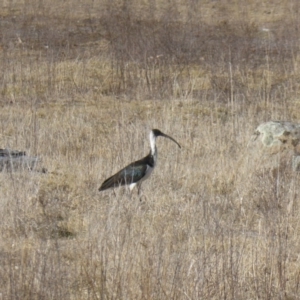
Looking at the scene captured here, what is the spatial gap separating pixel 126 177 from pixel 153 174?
919 millimetres

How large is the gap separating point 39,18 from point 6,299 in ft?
57.1

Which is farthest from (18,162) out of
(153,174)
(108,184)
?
(153,174)

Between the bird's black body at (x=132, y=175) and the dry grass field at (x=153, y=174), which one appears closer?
the dry grass field at (x=153, y=174)

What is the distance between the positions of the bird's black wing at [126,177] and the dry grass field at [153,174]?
11 centimetres

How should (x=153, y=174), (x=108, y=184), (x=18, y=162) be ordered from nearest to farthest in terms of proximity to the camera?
1. (x=108, y=184)
2. (x=18, y=162)
3. (x=153, y=174)


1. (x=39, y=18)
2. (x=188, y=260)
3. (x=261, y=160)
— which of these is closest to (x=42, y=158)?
(x=261, y=160)

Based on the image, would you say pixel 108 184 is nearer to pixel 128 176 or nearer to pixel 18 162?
pixel 128 176

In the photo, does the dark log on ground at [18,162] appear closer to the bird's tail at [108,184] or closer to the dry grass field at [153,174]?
the dry grass field at [153,174]

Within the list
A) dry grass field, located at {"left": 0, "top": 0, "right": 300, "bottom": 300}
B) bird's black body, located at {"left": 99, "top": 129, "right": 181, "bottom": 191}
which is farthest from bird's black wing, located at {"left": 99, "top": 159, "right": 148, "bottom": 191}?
dry grass field, located at {"left": 0, "top": 0, "right": 300, "bottom": 300}

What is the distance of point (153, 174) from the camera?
26.2 ft

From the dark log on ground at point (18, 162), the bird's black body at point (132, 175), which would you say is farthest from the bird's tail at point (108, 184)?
the dark log on ground at point (18, 162)

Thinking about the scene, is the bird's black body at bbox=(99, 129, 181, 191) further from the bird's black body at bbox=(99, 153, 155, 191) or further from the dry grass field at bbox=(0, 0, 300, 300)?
the dry grass field at bbox=(0, 0, 300, 300)

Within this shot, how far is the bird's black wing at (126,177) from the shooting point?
7.03 m

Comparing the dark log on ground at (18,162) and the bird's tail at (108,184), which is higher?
the dark log on ground at (18,162)
